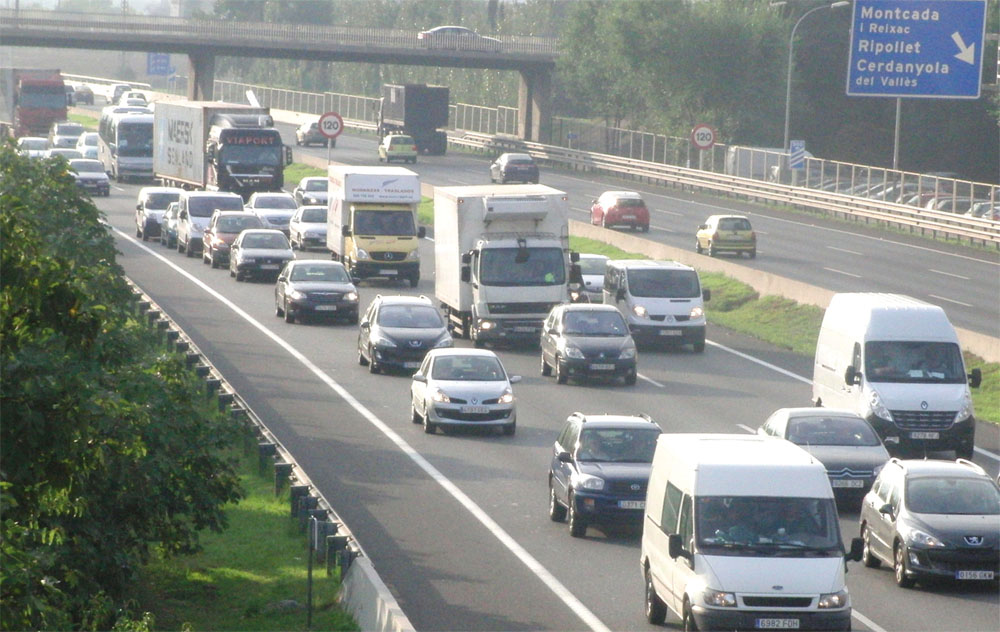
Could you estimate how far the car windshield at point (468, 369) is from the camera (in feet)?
86.5

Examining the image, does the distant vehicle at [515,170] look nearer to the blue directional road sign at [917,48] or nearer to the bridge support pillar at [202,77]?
the bridge support pillar at [202,77]

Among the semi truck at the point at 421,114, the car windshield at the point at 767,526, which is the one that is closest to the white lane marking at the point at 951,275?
the car windshield at the point at 767,526

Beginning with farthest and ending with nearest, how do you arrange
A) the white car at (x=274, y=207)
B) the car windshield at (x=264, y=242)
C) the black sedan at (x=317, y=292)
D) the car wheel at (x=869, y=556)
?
the white car at (x=274, y=207) < the car windshield at (x=264, y=242) < the black sedan at (x=317, y=292) < the car wheel at (x=869, y=556)

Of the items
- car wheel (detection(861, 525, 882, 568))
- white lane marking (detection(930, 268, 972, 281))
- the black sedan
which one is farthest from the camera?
white lane marking (detection(930, 268, 972, 281))

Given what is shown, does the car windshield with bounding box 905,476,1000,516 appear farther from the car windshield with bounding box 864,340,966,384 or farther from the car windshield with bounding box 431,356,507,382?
the car windshield with bounding box 431,356,507,382

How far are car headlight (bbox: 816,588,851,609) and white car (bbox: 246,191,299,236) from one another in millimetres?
41188

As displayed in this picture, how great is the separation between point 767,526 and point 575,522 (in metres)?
5.05

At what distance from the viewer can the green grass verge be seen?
54.1 feet

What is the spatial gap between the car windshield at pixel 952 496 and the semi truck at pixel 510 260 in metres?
17.2

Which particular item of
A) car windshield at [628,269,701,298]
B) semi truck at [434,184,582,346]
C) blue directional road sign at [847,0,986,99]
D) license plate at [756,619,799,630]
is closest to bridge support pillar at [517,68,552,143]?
blue directional road sign at [847,0,986,99]

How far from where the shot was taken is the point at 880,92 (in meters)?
44.9

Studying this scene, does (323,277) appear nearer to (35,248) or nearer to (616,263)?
(616,263)

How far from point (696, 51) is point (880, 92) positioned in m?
44.1

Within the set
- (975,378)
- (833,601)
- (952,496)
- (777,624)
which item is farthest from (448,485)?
(833,601)
